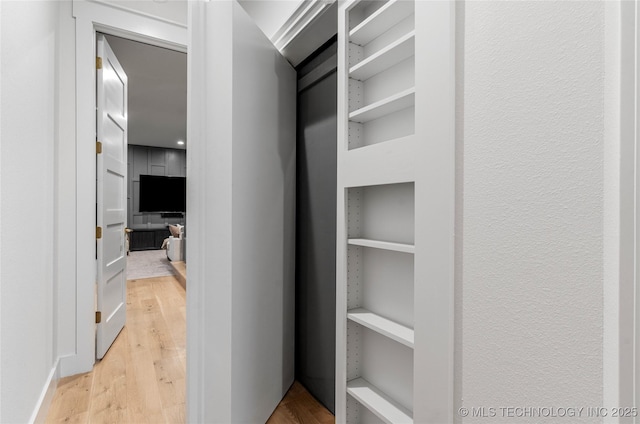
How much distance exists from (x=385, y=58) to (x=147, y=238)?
875 cm

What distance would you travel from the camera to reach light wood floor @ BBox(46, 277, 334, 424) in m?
1.69

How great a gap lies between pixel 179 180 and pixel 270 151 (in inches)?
280

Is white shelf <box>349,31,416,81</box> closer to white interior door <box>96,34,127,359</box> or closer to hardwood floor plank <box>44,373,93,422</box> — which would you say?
white interior door <box>96,34,127,359</box>

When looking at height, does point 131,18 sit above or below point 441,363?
above

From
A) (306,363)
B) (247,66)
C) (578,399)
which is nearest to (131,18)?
(247,66)

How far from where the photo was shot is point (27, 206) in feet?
4.77

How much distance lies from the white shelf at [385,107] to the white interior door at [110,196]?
2048 millimetres

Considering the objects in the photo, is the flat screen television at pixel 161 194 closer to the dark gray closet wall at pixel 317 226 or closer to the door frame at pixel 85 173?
the door frame at pixel 85 173

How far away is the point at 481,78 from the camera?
808 millimetres

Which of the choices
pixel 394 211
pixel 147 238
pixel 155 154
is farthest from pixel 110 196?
pixel 155 154

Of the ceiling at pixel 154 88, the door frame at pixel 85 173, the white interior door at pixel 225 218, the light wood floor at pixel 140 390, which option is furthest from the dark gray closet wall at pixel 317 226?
the ceiling at pixel 154 88

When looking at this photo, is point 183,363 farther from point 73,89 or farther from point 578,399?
point 578,399

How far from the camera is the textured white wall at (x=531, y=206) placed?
2.01 feet

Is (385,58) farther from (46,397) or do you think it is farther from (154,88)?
(154,88)
